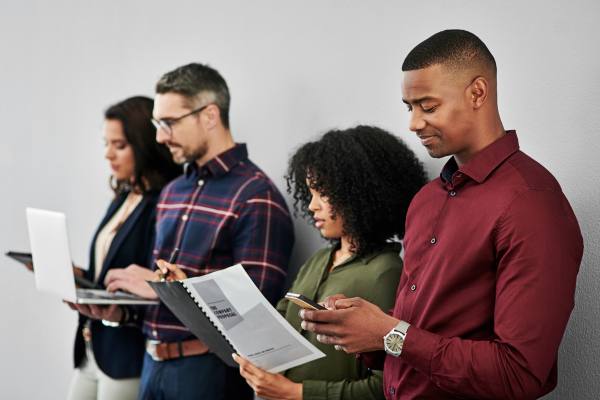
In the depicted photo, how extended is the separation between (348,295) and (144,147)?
1.27 m

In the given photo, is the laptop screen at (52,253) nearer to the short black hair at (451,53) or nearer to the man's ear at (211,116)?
the man's ear at (211,116)

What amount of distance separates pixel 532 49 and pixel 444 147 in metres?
0.55

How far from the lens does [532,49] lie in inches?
80.0

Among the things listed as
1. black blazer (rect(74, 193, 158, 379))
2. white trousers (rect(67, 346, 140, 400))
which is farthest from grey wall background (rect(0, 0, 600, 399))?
white trousers (rect(67, 346, 140, 400))

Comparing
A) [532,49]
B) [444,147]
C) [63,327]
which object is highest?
[532,49]

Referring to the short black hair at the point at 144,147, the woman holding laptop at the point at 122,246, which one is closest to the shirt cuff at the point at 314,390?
the woman holding laptop at the point at 122,246

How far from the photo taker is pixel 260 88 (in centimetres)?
299

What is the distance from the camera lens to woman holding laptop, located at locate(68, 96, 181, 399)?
2.89m

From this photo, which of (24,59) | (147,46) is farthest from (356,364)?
(24,59)

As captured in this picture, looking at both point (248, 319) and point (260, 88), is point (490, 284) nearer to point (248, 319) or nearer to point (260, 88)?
point (248, 319)

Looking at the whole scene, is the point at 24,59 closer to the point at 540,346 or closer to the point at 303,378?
the point at 303,378

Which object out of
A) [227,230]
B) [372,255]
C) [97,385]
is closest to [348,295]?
[372,255]

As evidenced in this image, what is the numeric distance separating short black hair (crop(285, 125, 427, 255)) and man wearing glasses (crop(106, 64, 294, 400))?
40cm

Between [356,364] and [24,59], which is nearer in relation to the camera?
[356,364]
